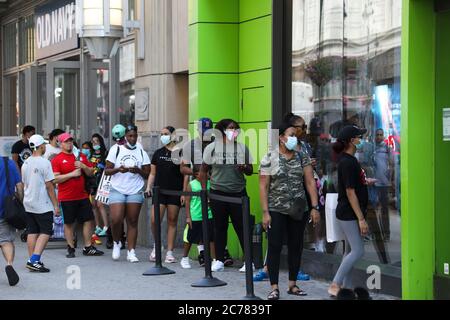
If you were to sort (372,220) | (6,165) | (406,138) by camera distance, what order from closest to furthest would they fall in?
(406,138) → (372,220) → (6,165)

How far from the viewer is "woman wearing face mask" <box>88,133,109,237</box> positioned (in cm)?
1617

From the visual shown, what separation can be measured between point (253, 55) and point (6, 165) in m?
3.80

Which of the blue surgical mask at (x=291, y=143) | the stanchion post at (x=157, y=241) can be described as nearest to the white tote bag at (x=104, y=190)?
the stanchion post at (x=157, y=241)

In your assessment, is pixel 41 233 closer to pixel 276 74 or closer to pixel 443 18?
pixel 276 74

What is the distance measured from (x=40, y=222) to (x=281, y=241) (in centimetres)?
378

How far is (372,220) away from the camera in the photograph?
11055 millimetres

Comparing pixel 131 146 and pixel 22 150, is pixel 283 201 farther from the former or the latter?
pixel 22 150

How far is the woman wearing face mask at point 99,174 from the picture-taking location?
1617 cm

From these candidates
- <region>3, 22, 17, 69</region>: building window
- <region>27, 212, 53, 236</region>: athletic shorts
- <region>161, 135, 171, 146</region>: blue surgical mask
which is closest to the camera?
<region>27, 212, 53, 236</region>: athletic shorts

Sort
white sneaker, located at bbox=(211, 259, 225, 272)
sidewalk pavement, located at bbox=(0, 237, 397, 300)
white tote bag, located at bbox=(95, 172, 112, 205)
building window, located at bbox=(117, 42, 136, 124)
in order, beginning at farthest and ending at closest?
building window, located at bbox=(117, 42, 136, 124)
white tote bag, located at bbox=(95, 172, 112, 205)
white sneaker, located at bbox=(211, 259, 225, 272)
sidewalk pavement, located at bbox=(0, 237, 397, 300)

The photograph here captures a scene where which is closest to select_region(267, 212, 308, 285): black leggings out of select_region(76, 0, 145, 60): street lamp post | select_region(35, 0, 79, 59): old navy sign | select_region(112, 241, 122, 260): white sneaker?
select_region(112, 241, 122, 260): white sneaker

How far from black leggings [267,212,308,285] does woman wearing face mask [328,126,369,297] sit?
1.63ft

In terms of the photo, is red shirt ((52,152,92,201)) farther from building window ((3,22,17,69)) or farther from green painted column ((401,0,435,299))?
building window ((3,22,17,69))
